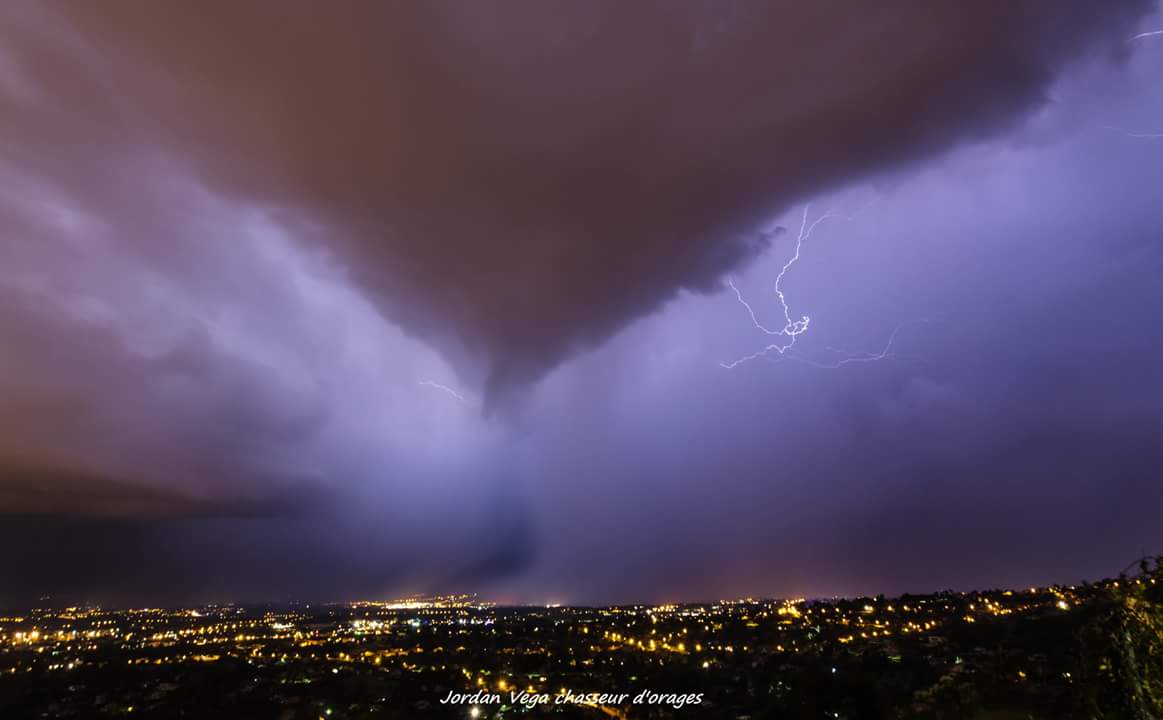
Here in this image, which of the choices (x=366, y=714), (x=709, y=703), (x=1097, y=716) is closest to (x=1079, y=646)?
(x=1097, y=716)

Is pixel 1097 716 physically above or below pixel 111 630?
below

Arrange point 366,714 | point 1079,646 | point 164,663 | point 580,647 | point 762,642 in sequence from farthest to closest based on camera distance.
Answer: point 580,647
point 164,663
point 762,642
point 366,714
point 1079,646

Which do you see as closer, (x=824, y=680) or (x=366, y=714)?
(x=824, y=680)

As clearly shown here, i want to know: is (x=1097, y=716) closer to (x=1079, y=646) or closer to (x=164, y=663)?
(x=1079, y=646)

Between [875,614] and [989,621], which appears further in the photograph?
[875,614]

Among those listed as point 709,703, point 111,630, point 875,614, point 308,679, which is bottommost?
point 709,703

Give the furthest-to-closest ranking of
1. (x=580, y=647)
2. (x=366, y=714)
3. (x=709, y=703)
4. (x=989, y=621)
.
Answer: (x=580, y=647) → (x=989, y=621) → (x=366, y=714) → (x=709, y=703)

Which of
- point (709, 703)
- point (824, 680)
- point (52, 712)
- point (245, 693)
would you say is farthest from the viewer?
point (245, 693)

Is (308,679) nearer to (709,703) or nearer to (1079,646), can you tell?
(709,703)

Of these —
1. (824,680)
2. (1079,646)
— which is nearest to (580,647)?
Answer: (824,680)
